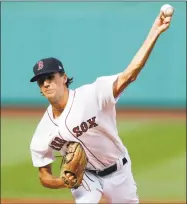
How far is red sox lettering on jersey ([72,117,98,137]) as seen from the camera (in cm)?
416

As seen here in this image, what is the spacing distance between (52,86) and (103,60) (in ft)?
11.8

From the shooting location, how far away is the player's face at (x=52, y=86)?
406 cm

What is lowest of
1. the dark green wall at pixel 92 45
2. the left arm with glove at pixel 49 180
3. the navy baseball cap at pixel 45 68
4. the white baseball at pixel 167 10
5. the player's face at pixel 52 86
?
the left arm with glove at pixel 49 180

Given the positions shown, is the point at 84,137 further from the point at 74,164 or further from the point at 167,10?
the point at 167,10

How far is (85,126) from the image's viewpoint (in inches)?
164

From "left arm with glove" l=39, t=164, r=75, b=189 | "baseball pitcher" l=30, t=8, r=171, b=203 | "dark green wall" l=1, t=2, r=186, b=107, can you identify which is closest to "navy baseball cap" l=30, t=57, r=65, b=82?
"baseball pitcher" l=30, t=8, r=171, b=203

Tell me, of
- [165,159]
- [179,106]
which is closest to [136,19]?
[179,106]

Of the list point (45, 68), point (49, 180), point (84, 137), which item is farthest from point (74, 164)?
point (45, 68)

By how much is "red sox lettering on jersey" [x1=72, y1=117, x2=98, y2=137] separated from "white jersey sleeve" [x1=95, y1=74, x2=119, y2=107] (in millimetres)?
130

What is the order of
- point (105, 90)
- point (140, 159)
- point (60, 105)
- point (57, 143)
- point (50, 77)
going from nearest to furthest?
1. point (105, 90)
2. point (50, 77)
3. point (60, 105)
4. point (57, 143)
5. point (140, 159)

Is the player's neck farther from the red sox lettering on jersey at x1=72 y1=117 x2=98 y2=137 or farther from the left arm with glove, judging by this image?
the left arm with glove

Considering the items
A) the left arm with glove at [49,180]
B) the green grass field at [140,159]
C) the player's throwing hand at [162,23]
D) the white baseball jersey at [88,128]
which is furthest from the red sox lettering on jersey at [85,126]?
the green grass field at [140,159]

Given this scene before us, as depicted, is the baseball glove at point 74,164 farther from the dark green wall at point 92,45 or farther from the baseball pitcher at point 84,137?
the dark green wall at point 92,45

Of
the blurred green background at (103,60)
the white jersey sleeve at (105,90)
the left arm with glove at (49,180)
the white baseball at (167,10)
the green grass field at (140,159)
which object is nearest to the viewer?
the white baseball at (167,10)
